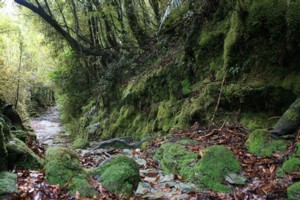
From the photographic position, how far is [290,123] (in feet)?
14.9

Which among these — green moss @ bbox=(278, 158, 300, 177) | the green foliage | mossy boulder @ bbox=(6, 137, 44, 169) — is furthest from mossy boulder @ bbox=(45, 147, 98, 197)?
the green foliage

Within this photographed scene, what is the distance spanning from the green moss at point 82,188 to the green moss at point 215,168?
128 cm

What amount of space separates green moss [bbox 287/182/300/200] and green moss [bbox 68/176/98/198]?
6.53ft

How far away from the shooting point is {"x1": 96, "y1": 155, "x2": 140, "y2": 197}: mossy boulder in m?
3.68

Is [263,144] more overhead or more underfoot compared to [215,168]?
more overhead

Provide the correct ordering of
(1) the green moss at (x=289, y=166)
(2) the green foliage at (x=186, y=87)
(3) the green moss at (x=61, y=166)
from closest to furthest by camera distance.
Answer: (1) the green moss at (x=289, y=166) < (3) the green moss at (x=61, y=166) < (2) the green foliage at (x=186, y=87)

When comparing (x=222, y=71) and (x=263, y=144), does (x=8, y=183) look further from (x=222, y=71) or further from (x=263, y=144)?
(x=222, y=71)

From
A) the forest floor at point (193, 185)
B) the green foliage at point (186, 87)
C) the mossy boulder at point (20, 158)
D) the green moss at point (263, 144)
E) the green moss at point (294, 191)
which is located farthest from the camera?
the green foliage at point (186, 87)

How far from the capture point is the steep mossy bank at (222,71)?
546 centimetres

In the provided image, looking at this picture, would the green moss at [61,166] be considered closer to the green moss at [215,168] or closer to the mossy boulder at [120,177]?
the mossy boulder at [120,177]

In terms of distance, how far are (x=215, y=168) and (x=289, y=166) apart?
85cm

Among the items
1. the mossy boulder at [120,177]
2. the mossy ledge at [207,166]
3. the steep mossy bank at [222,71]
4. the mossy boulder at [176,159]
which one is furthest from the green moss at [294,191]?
the steep mossy bank at [222,71]

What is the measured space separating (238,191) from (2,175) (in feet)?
8.56

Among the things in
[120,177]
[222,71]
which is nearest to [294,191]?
[120,177]
